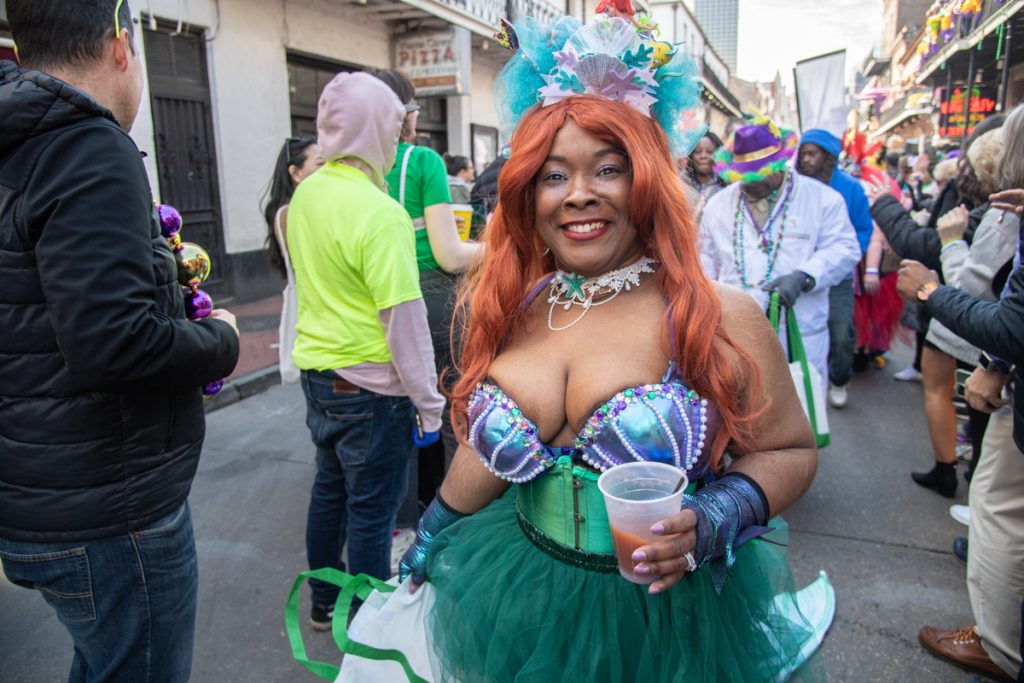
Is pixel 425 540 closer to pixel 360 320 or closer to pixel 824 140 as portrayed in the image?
pixel 360 320

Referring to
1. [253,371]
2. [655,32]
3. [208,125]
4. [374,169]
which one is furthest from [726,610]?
[208,125]

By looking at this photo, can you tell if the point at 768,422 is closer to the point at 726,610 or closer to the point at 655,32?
the point at 726,610

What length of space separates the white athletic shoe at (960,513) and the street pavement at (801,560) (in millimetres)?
36

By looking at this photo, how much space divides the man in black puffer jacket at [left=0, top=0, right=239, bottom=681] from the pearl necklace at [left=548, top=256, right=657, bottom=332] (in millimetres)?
865

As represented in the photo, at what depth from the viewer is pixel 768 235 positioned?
3.79m

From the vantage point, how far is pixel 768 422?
1.53 metres

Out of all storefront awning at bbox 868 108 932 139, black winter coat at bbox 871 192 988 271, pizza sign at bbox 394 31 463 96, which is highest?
storefront awning at bbox 868 108 932 139

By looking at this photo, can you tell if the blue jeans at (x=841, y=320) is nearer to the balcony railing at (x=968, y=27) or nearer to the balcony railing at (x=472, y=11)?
the balcony railing at (x=968, y=27)

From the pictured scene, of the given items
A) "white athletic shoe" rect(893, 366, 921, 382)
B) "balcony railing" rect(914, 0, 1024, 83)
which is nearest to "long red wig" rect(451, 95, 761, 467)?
"balcony railing" rect(914, 0, 1024, 83)

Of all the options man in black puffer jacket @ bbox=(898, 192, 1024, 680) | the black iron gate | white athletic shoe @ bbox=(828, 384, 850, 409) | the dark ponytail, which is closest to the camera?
man in black puffer jacket @ bbox=(898, 192, 1024, 680)

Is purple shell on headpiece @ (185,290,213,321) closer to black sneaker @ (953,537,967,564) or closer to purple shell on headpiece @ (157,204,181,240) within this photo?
purple shell on headpiece @ (157,204,181,240)

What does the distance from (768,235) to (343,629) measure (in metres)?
2.97

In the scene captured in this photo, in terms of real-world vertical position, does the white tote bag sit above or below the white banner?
below

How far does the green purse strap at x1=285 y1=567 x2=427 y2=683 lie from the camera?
1.77 meters
